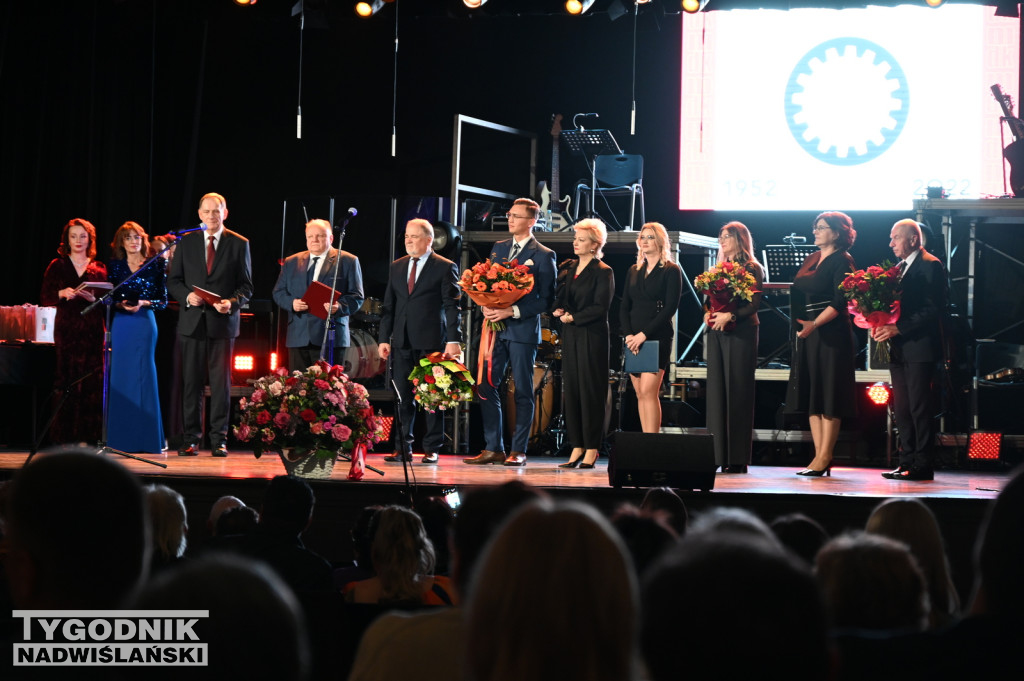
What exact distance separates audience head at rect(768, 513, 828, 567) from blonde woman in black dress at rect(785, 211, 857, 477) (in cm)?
411

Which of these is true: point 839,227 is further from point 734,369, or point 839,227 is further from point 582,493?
point 582,493

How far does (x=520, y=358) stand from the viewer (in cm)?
706

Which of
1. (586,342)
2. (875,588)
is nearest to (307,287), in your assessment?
(586,342)

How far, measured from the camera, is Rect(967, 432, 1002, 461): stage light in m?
7.88

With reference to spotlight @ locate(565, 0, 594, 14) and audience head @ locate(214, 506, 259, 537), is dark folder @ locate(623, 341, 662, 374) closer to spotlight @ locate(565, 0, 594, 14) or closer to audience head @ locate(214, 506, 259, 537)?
spotlight @ locate(565, 0, 594, 14)

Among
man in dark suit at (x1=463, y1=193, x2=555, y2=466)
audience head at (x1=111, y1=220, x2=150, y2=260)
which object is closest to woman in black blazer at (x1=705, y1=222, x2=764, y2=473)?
man in dark suit at (x1=463, y1=193, x2=555, y2=466)

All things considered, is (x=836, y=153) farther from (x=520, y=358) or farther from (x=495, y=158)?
(x=520, y=358)

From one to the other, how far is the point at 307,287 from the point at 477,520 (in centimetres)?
570

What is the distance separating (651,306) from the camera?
22.2ft

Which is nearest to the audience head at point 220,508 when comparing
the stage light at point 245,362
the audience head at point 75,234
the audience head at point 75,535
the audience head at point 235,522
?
the audience head at point 235,522

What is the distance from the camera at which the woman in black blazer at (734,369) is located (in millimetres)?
6707

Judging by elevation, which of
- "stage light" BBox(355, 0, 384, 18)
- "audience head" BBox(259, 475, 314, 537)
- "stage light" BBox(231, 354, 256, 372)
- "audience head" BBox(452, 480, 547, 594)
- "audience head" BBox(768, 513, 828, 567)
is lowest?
"audience head" BBox(259, 475, 314, 537)

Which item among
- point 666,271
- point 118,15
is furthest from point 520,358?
point 118,15

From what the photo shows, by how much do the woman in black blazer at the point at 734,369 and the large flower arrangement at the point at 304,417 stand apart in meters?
2.32
